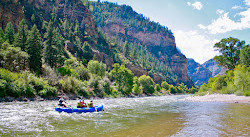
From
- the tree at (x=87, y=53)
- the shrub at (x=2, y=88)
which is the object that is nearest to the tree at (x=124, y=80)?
the tree at (x=87, y=53)

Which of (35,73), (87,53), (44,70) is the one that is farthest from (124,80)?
(35,73)

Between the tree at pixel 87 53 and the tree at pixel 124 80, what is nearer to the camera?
the tree at pixel 124 80

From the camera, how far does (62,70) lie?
4756cm

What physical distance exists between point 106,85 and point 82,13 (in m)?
87.3

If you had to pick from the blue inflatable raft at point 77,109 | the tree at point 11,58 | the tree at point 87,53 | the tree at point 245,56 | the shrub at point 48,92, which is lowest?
the blue inflatable raft at point 77,109

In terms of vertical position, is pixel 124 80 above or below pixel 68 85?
above

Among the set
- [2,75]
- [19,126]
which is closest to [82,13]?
[2,75]

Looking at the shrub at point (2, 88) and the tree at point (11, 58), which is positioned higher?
the tree at point (11, 58)

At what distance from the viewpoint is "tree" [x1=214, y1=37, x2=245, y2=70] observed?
163 feet

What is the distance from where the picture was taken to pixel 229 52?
51375 millimetres

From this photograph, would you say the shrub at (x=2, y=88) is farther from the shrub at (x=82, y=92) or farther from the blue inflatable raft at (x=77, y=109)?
the shrub at (x=82, y=92)

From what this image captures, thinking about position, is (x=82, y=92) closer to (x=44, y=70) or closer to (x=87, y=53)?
(x=44, y=70)

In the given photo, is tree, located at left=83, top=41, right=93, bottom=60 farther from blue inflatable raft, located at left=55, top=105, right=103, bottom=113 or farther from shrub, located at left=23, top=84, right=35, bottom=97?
blue inflatable raft, located at left=55, top=105, right=103, bottom=113

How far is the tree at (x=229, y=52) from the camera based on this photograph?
49825 millimetres
